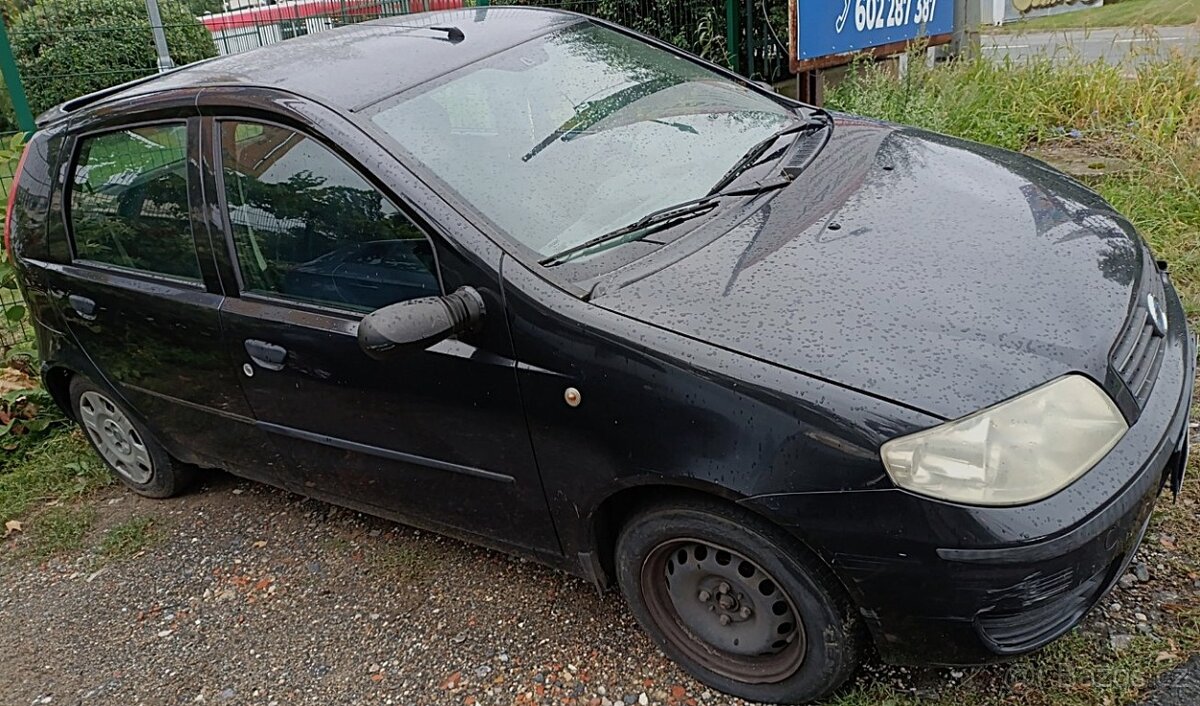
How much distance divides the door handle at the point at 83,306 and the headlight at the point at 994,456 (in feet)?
9.34

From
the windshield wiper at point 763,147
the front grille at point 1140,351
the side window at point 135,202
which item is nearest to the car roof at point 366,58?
the side window at point 135,202

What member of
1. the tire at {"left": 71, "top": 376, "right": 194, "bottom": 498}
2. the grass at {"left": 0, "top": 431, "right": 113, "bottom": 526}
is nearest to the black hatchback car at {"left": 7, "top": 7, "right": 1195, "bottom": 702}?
the tire at {"left": 71, "top": 376, "right": 194, "bottom": 498}

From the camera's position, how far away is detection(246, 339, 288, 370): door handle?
8.71 ft

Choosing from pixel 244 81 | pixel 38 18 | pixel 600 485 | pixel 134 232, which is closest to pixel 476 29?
pixel 244 81

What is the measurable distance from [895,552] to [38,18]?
8433 mm

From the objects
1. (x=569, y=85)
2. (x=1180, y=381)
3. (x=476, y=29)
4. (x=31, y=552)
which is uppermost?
(x=476, y=29)

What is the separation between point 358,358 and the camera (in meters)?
2.48

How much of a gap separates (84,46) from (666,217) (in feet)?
20.4

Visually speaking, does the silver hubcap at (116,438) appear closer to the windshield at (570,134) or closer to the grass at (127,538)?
the grass at (127,538)

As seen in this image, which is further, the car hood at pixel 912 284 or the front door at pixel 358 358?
the front door at pixel 358 358

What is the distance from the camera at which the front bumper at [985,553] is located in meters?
1.76

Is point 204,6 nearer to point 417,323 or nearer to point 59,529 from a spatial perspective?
point 59,529

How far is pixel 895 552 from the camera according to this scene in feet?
5.98

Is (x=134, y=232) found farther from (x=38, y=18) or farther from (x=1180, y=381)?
(x=38, y=18)
